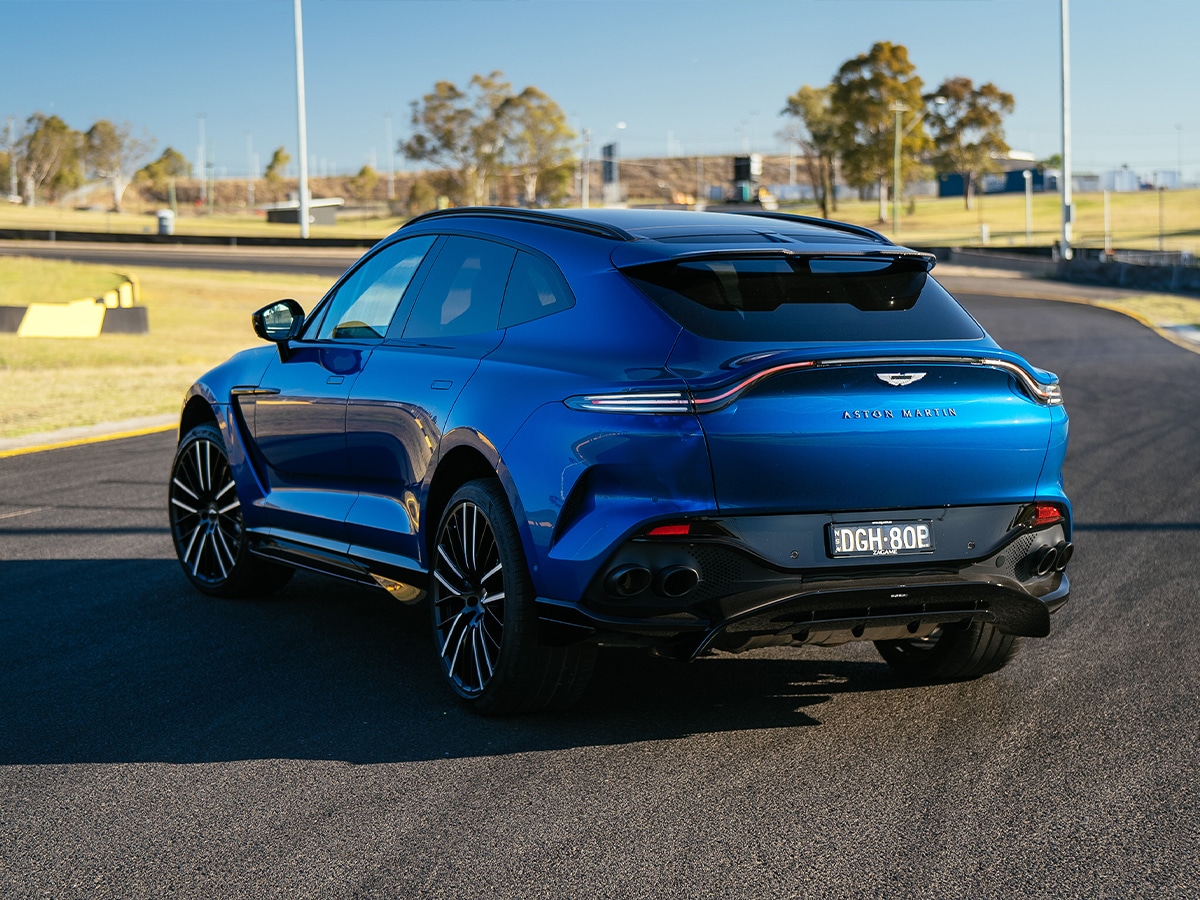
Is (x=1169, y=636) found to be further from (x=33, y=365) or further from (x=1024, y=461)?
(x=33, y=365)

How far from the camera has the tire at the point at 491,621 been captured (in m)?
4.92

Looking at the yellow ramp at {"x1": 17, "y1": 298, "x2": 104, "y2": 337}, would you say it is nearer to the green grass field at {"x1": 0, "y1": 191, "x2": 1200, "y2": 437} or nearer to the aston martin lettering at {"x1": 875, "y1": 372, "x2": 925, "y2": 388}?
the green grass field at {"x1": 0, "y1": 191, "x2": 1200, "y2": 437}

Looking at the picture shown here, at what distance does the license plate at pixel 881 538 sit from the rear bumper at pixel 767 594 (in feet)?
0.11

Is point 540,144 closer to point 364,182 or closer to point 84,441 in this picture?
point 364,182

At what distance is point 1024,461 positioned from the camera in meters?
4.89

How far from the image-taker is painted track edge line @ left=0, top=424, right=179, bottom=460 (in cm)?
1319

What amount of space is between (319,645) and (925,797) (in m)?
2.96

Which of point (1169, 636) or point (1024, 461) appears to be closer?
point (1024, 461)

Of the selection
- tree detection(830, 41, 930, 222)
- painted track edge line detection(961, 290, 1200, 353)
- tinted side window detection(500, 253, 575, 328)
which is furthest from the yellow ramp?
tree detection(830, 41, 930, 222)

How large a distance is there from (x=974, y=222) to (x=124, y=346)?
90.8 meters

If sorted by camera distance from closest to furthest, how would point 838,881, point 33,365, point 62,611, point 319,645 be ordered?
point 838,881, point 319,645, point 62,611, point 33,365

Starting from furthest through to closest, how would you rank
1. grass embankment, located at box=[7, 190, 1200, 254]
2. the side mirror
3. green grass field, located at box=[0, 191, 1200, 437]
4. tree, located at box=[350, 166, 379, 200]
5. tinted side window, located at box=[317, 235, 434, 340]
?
tree, located at box=[350, 166, 379, 200] → grass embankment, located at box=[7, 190, 1200, 254] → green grass field, located at box=[0, 191, 1200, 437] → the side mirror → tinted side window, located at box=[317, 235, 434, 340]

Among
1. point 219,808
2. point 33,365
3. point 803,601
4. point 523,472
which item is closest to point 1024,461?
point 803,601

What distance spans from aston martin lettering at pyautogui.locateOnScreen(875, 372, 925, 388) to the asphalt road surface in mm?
1225
